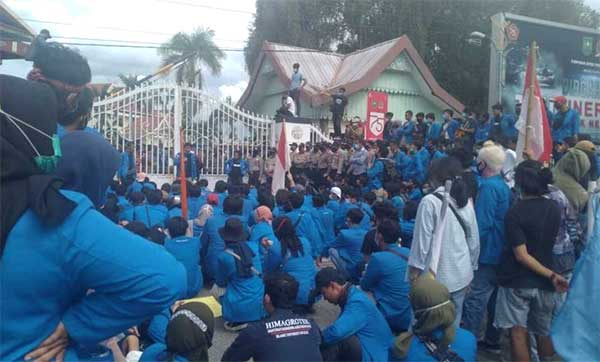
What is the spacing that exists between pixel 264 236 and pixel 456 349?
3.35 m

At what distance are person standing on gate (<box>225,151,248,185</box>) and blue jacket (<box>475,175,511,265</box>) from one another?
1177 cm

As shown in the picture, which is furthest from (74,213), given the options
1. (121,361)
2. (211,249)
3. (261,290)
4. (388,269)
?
(211,249)

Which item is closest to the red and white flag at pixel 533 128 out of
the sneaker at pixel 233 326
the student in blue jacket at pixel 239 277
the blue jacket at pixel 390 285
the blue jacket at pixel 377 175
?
the blue jacket at pixel 390 285

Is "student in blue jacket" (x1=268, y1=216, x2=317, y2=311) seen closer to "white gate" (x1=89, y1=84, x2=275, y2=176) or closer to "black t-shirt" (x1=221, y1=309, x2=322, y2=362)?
"black t-shirt" (x1=221, y1=309, x2=322, y2=362)

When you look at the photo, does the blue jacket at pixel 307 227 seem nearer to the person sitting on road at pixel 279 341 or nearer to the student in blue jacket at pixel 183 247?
the student in blue jacket at pixel 183 247

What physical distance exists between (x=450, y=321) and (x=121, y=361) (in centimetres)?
175

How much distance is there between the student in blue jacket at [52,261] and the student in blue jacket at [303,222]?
537 cm

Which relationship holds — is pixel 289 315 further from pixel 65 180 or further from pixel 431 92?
pixel 431 92

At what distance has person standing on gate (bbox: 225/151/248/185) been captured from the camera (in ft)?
54.5

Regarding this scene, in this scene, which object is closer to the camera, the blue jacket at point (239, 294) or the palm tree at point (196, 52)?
the blue jacket at point (239, 294)

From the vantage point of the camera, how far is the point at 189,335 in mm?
2756

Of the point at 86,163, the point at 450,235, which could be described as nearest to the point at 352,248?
the point at 450,235

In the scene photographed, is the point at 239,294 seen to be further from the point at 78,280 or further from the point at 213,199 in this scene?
the point at 78,280

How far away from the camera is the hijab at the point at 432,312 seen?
3059mm
